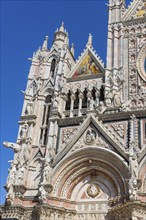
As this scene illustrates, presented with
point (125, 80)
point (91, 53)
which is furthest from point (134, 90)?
point (91, 53)

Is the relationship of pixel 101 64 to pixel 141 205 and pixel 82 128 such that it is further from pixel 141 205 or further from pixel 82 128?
pixel 141 205

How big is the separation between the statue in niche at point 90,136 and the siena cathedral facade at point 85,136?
0.05m

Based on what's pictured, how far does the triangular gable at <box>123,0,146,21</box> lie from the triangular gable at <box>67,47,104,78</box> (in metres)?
3.24

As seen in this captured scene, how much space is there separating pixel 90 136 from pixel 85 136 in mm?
276

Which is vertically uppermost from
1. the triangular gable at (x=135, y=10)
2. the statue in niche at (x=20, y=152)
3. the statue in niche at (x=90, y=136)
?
the triangular gable at (x=135, y=10)

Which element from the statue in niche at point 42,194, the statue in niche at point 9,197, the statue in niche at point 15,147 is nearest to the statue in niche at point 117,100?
the statue in niche at point 15,147

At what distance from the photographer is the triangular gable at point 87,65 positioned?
1982 centimetres

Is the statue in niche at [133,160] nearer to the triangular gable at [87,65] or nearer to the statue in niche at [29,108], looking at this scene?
the triangular gable at [87,65]

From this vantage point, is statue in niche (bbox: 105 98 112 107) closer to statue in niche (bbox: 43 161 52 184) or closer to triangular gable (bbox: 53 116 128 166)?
triangular gable (bbox: 53 116 128 166)

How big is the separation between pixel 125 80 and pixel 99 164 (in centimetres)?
523

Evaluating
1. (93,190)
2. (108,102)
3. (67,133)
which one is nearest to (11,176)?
(67,133)

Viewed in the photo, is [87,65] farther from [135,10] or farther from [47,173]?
[47,173]

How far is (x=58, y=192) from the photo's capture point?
15.9m

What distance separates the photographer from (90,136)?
1677cm
